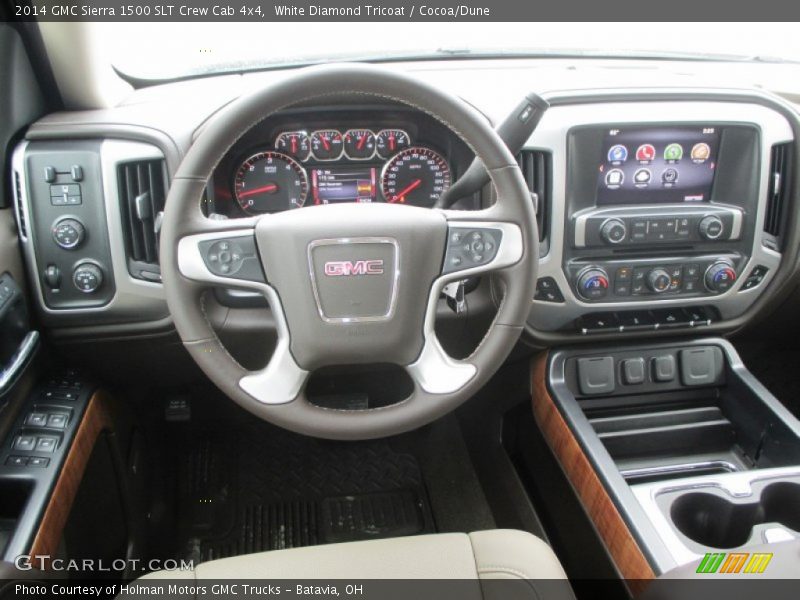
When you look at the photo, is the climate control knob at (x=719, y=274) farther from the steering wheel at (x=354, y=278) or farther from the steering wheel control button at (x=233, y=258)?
the steering wheel control button at (x=233, y=258)

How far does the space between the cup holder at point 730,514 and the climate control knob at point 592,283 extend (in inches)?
18.2

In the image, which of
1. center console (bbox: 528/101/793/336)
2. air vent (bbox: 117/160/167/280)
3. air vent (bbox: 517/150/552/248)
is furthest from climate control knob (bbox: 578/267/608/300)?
air vent (bbox: 117/160/167/280)

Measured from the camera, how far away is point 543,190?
149 cm

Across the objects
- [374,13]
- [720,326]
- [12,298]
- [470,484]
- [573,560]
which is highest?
[374,13]

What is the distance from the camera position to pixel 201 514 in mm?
1928

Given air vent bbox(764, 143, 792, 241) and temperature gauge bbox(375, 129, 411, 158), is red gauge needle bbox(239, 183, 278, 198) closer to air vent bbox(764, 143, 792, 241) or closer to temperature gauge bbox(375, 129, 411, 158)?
temperature gauge bbox(375, 129, 411, 158)

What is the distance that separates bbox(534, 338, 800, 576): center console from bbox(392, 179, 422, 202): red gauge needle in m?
0.52

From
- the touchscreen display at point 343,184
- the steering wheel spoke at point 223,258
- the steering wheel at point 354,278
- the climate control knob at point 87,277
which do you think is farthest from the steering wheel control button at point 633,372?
the climate control knob at point 87,277

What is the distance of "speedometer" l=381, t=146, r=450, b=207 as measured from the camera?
1.50 meters

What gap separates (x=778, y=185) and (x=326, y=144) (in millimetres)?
Answer: 1005

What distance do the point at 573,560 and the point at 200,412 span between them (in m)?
1.09

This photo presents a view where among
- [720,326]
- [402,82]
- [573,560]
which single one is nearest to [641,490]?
[573,560]

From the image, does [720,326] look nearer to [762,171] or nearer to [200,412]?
[762,171]

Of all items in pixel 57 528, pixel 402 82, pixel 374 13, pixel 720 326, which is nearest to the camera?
pixel 402 82
